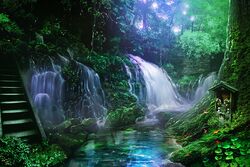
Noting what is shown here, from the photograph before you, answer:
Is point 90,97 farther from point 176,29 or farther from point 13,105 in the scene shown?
Answer: point 176,29

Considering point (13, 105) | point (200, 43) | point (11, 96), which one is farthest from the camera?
point (200, 43)

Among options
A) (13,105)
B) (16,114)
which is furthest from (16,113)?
(13,105)

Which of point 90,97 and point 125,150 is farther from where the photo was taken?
point 90,97

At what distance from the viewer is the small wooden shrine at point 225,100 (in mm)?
6309

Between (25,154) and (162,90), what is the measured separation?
16.3 m

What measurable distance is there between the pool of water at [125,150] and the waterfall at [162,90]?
8.19 metres

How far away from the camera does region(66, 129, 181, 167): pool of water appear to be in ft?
21.4

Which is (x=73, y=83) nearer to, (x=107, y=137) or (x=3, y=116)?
(x=107, y=137)

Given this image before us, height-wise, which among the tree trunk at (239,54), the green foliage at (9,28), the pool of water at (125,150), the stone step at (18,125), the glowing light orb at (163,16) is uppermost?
the glowing light orb at (163,16)

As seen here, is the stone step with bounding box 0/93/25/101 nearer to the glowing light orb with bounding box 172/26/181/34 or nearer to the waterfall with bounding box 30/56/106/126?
the waterfall with bounding box 30/56/106/126

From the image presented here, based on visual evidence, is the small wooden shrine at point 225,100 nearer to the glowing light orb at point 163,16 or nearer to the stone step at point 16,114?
the stone step at point 16,114

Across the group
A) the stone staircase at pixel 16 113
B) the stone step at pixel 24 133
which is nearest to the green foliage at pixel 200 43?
the stone staircase at pixel 16 113

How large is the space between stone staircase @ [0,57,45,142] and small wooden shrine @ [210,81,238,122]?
16.1 ft

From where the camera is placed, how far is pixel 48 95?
38.8 feet
